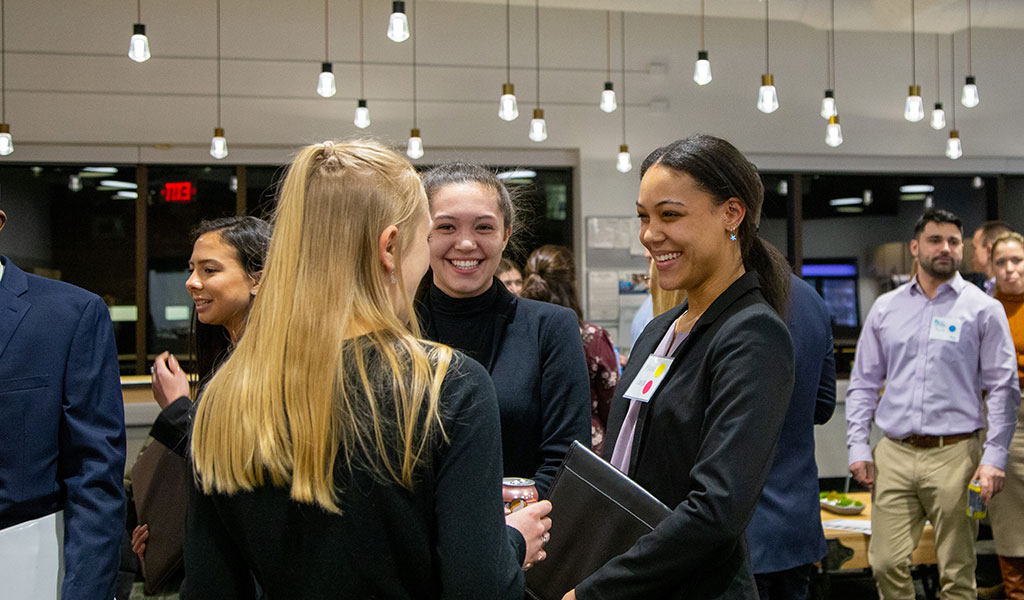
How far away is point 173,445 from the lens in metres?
2.08

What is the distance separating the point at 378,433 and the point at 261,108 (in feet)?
21.0

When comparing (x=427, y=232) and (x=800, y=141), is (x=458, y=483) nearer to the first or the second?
Answer: (x=427, y=232)

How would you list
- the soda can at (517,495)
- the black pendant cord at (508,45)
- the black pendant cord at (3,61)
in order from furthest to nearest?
the black pendant cord at (508,45) → the black pendant cord at (3,61) → the soda can at (517,495)

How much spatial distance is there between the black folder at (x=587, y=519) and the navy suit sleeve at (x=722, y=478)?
0.03 meters

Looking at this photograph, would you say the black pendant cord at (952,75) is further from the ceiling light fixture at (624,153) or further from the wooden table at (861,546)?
the wooden table at (861,546)

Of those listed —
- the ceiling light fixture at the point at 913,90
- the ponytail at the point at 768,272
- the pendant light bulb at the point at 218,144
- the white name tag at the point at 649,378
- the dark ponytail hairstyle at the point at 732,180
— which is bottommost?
the white name tag at the point at 649,378

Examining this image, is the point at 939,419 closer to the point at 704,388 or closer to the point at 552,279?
the point at 552,279

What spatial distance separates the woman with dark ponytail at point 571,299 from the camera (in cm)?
331

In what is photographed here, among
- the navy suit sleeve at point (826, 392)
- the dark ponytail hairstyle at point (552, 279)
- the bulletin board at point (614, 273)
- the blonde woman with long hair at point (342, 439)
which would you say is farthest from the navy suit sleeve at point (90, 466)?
the bulletin board at point (614, 273)

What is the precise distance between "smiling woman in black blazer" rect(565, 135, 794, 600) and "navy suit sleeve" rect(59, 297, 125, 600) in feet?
3.34

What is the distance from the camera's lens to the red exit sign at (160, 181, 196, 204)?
6.88 metres

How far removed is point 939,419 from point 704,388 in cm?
293

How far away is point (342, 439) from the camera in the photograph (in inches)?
38.7

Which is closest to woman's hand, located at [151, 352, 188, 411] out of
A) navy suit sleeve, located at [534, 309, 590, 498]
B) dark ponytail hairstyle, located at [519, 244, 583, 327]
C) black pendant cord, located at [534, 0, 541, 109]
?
navy suit sleeve, located at [534, 309, 590, 498]
